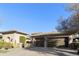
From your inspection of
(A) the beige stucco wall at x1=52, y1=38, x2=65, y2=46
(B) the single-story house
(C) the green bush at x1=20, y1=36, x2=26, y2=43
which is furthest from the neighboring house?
(A) the beige stucco wall at x1=52, y1=38, x2=65, y2=46

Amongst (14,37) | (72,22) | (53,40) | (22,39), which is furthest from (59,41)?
(72,22)

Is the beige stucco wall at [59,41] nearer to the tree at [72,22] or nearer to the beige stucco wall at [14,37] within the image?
the tree at [72,22]

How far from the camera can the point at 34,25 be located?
394 inches

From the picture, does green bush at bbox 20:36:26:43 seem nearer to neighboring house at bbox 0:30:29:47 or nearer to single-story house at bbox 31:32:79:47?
neighboring house at bbox 0:30:29:47

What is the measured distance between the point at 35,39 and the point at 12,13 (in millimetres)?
4530

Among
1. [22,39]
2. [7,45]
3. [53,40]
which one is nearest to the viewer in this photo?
[7,45]

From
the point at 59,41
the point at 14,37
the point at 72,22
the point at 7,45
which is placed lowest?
the point at 7,45

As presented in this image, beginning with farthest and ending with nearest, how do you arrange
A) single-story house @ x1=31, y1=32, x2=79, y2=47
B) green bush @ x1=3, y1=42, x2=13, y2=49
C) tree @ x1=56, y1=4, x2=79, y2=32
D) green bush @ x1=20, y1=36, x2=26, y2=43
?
single-story house @ x1=31, y1=32, x2=79, y2=47
green bush @ x1=20, y1=36, x2=26, y2=43
green bush @ x1=3, y1=42, x2=13, y2=49
tree @ x1=56, y1=4, x2=79, y2=32

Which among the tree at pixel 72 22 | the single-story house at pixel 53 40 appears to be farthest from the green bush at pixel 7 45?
the tree at pixel 72 22

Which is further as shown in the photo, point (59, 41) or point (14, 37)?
point (59, 41)

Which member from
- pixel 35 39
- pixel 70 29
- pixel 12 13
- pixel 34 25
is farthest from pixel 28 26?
pixel 35 39

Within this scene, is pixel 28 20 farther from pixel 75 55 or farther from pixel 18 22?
pixel 75 55

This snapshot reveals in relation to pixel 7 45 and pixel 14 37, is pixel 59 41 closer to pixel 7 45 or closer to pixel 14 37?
pixel 14 37

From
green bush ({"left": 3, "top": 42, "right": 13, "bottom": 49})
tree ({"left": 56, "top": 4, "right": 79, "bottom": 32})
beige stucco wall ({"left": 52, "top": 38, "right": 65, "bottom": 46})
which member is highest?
tree ({"left": 56, "top": 4, "right": 79, "bottom": 32})
